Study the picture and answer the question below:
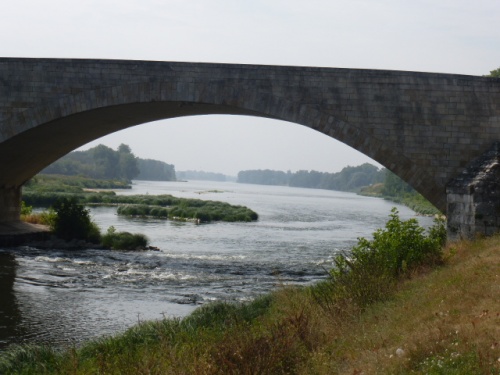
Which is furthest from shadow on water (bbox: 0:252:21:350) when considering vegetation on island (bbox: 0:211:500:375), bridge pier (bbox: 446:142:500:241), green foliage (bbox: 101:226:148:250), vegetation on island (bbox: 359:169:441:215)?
vegetation on island (bbox: 359:169:441:215)

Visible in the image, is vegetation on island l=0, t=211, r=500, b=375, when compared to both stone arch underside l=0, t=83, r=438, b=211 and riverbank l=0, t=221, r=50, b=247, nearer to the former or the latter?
stone arch underside l=0, t=83, r=438, b=211

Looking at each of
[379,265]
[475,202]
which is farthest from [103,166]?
[379,265]

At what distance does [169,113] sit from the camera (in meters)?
22.8

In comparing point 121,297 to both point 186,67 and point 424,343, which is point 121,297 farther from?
point 424,343

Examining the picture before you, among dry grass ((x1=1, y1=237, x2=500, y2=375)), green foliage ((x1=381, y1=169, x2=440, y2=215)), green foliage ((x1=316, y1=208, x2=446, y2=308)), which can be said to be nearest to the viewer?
dry grass ((x1=1, y1=237, x2=500, y2=375))

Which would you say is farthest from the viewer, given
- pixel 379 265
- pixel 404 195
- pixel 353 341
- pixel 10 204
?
pixel 404 195

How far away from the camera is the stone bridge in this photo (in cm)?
1736

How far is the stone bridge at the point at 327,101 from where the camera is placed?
57.0 feet

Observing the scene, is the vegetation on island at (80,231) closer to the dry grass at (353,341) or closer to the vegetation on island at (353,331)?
the vegetation on island at (353,331)

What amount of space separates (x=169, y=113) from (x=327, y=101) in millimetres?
6998

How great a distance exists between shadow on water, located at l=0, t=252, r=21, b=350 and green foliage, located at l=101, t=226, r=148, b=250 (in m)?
4.44

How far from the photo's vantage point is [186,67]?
18.5 m

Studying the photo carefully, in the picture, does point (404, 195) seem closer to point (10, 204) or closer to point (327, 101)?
point (10, 204)

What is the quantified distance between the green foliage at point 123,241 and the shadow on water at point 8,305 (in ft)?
14.6
